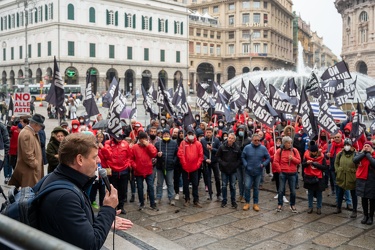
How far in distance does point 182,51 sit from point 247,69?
62.1 ft

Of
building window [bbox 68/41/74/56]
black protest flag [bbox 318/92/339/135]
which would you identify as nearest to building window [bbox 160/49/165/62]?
building window [bbox 68/41/74/56]

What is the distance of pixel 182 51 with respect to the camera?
62.0 m

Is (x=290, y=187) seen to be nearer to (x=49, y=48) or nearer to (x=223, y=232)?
(x=223, y=232)

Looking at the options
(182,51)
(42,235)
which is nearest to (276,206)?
(42,235)

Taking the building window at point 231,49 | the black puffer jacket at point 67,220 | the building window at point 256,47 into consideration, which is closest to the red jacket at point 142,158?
the black puffer jacket at point 67,220

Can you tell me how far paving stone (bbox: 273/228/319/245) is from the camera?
6.61 m

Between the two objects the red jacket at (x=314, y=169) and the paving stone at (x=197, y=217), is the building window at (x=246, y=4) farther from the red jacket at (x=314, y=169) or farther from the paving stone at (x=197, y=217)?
the paving stone at (x=197, y=217)

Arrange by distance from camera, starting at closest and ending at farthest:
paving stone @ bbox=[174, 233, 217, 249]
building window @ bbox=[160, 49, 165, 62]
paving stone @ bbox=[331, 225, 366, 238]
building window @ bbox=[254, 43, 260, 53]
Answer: paving stone @ bbox=[174, 233, 217, 249] < paving stone @ bbox=[331, 225, 366, 238] < building window @ bbox=[160, 49, 165, 62] < building window @ bbox=[254, 43, 260, 53]

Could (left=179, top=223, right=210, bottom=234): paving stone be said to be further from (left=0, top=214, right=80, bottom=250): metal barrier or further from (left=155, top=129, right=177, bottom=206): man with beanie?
(left=0, top=214, right=80, bottom=250): metal barrier

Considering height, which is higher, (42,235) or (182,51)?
(182,51)

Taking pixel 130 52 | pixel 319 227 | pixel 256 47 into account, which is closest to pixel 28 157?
pixel 319 227

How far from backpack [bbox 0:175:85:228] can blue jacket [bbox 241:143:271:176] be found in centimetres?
646

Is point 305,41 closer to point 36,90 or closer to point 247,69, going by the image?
point 247,69

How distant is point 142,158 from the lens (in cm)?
850
